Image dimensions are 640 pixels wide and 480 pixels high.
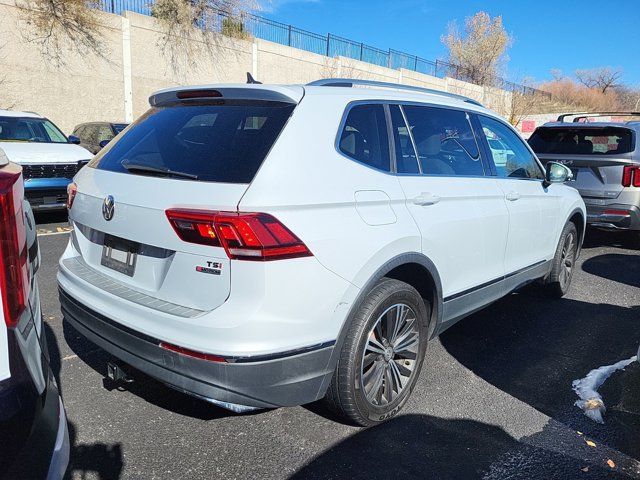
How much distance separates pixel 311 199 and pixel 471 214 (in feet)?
4.87

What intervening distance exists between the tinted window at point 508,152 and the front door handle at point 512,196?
16 cm

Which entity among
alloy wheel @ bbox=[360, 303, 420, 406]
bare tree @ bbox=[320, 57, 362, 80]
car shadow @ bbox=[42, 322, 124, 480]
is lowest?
car shadow @ bbox=[42, 322, 124, 480]

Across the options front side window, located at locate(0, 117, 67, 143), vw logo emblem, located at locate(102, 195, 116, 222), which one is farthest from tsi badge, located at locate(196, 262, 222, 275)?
front side window, located at locate(0, 117, 67, 143)

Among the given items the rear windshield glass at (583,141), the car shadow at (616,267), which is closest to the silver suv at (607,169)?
the rear windshield glass at (583,141)

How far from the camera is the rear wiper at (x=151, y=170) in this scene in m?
2.38

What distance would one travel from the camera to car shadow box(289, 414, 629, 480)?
8.26 ft

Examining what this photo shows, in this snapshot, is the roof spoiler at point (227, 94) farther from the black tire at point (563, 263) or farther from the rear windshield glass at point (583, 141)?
the rear windshield glass at point (583, 141)

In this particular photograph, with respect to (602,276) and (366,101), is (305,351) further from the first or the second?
(602,276)

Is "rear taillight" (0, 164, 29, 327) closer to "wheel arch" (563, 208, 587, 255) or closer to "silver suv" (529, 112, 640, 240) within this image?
Result: "wheel arch" (563, 208, 587, 255)

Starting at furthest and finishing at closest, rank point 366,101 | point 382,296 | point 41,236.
Result: 1. point 41,236
2. point 366,101
3. point 382,296

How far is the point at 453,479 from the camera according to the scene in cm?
248

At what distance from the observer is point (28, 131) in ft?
29.6

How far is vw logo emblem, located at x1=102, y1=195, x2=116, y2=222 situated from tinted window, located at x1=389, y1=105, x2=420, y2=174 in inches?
60.5

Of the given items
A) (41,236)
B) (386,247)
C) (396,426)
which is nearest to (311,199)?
(386,247)
